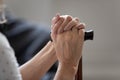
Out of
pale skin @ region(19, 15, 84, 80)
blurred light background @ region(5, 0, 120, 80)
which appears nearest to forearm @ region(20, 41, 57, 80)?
pale skin @ region(19, 15, 84, 80)

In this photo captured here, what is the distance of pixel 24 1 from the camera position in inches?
96.2

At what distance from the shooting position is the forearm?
1.20 metres

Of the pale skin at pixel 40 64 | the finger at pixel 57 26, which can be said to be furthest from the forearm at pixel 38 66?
the finger at pixel 57 26

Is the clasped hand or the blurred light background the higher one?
the clasped hand

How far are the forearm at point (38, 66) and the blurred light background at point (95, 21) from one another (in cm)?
122

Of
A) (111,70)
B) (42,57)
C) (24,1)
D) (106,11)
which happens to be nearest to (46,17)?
(24,1)

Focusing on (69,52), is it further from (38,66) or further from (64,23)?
(38,66)

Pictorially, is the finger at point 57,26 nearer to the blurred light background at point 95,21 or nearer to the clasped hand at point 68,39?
the clasped hand at point 68,39

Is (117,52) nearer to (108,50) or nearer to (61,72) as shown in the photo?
(108,50)

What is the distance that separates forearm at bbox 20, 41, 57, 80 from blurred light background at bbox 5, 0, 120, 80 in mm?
1218

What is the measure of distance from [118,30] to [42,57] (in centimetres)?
129

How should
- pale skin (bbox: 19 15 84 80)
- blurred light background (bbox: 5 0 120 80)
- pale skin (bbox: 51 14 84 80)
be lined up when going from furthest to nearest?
blurred light background (bbox: 5 0 120 80) → pale skin (bbox: 19 15 84 80) → pale skin (bbox: 51 14 84 80)

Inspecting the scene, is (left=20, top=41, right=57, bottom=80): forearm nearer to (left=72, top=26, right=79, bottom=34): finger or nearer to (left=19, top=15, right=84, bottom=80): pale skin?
(left=19, top=15, right=84, bottom=80): pale skin

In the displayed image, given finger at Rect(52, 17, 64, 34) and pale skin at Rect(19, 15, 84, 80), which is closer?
finger at Rect(52, 17, 64, 34)
